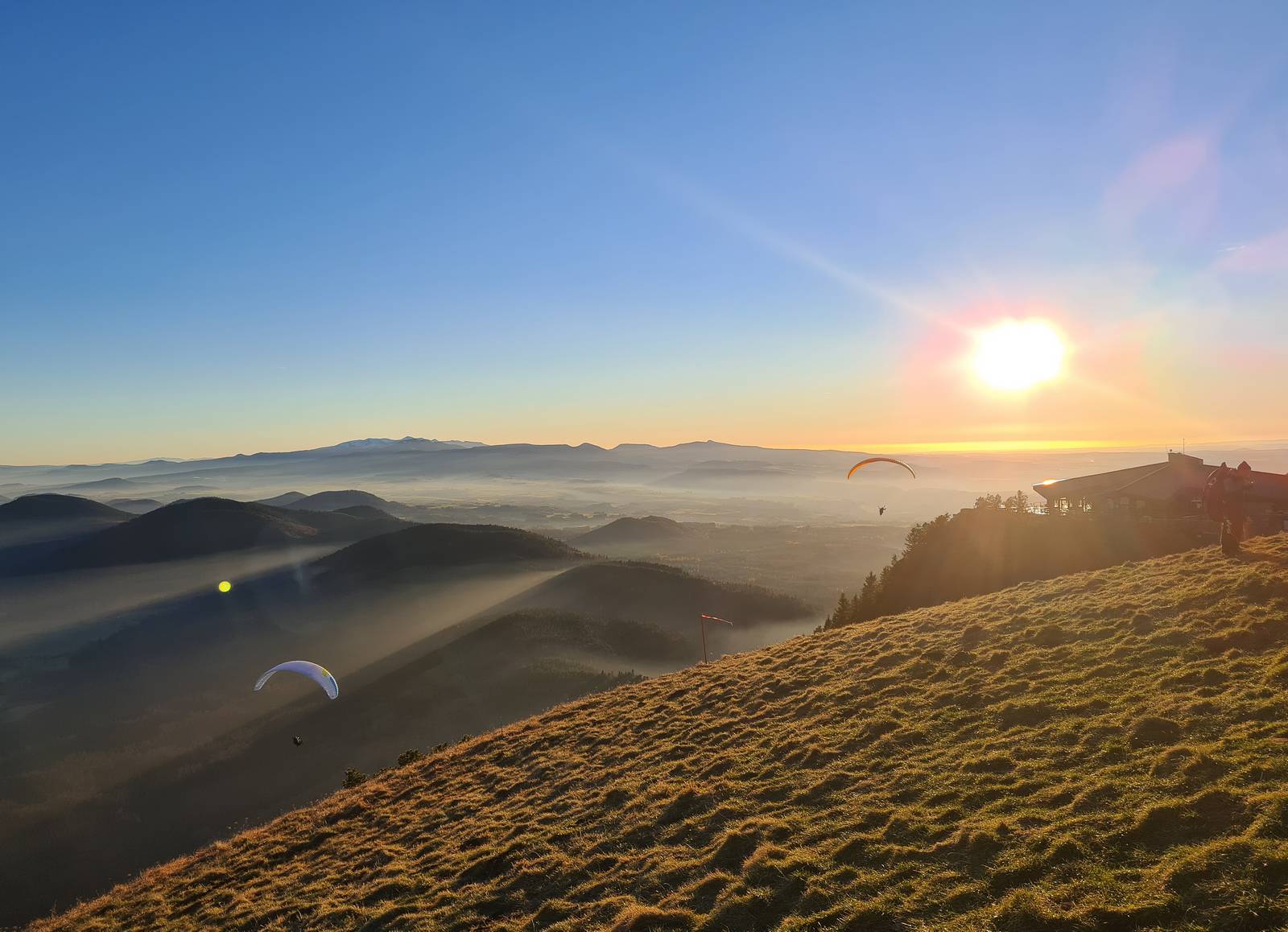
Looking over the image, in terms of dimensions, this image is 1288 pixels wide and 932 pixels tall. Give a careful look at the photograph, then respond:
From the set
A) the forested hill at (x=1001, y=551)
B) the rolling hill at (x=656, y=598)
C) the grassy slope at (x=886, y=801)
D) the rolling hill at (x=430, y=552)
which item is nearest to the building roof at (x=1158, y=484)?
the forested hill at (x=1001, y=551)

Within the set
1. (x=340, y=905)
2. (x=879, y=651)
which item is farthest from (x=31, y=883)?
Answer: (x=879, y=651)

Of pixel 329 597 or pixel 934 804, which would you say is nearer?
pixel 934 804

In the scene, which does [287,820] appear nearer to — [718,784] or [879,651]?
[718,784]

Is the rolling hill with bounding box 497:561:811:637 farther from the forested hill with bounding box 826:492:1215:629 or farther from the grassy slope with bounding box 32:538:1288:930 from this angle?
the grassy slope with bounding box 32:538:1288:930

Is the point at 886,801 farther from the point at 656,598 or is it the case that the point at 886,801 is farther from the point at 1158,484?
the point at 656,598

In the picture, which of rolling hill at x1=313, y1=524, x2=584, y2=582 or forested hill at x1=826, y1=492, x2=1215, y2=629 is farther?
rolling hill at x1=313, y1=524, x2=584, y2=582

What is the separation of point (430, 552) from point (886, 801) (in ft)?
563

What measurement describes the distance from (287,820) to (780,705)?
2141cm

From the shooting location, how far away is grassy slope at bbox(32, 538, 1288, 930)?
913 centimetres

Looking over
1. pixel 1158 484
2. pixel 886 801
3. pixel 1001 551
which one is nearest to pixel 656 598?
pixel 1001 551

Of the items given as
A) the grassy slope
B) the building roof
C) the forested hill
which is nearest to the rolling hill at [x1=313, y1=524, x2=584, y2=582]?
the forested hill

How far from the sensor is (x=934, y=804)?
12.1 m

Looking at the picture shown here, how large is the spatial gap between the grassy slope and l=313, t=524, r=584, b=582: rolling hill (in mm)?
147217

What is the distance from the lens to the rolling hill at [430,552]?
163 metres
